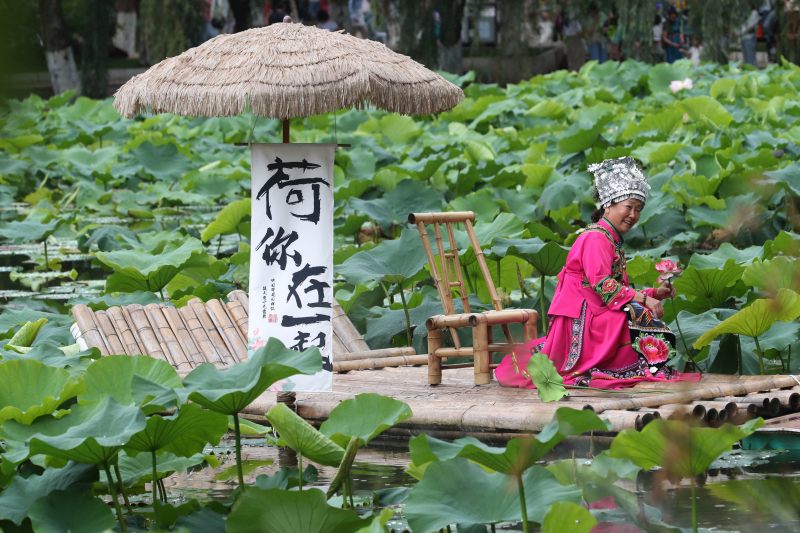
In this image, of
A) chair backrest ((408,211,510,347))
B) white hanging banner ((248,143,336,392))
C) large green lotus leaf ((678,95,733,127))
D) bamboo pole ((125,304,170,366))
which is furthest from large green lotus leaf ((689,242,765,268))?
large green lotus leaf ((678,95,733,127))

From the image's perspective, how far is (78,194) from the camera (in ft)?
25.0

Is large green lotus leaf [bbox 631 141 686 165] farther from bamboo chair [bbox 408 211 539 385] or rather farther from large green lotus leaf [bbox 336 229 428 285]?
bamboo chair [bbox 408 211 539 385]

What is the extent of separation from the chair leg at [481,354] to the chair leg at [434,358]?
112mm

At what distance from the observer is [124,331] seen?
3.60 metres

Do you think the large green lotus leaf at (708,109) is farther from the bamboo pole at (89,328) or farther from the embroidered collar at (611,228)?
the bamboo pole at (89,328)

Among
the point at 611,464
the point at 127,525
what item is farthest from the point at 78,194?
the point at 611,464

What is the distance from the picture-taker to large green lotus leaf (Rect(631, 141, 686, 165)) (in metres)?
5.85

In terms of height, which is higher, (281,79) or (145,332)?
(281,79)

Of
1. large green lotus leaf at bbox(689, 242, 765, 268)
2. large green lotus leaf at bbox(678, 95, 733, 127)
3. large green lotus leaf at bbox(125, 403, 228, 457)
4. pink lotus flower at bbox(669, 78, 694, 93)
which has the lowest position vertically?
large green lotus leaf at bbox(125, 403, 228, 457)

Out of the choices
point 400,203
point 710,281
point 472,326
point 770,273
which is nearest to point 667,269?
point 770,273

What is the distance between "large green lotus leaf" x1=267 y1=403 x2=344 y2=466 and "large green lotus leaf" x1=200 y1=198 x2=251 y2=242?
3112 mm

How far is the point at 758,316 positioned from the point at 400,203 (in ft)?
9.12

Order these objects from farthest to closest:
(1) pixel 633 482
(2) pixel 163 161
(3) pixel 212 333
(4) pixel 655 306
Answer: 1. (2) pixel 163 161
2. (3) pixel 212 333
3. (4) pixel 655 306
4. (1) pixel 633 482

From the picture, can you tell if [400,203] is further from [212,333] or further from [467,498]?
[467,498]
